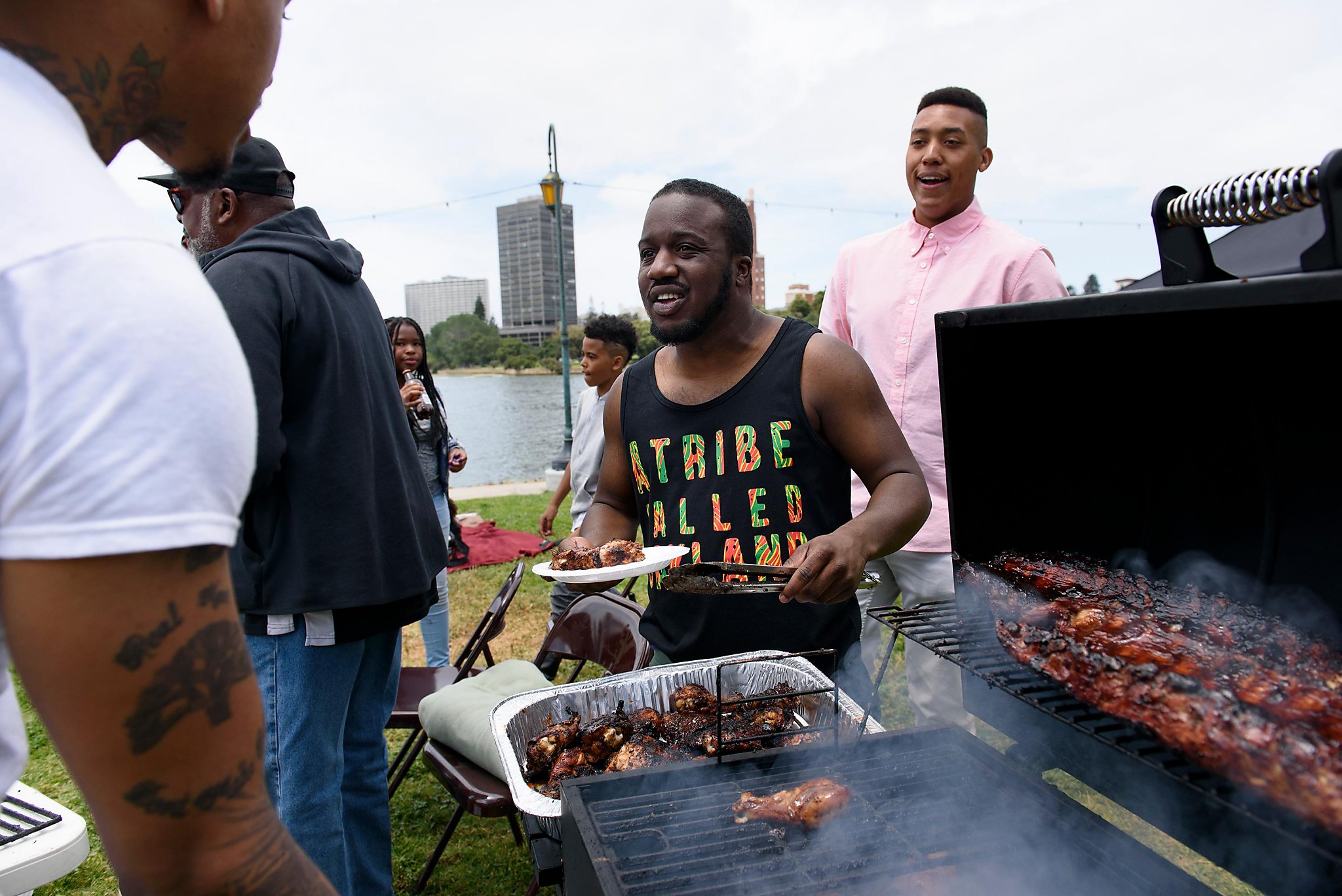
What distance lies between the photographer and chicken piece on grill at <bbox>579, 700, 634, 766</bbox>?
8.04ft

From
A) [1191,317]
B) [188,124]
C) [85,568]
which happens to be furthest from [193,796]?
[1191,317]

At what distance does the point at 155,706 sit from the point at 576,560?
173 cm

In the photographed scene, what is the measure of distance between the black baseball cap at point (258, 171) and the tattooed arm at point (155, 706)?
2.28m

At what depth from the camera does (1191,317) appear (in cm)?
154

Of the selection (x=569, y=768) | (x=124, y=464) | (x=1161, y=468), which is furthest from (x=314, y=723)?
(x=1161, y=468)

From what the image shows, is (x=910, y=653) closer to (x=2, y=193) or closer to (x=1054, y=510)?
(x=1054, y=510)

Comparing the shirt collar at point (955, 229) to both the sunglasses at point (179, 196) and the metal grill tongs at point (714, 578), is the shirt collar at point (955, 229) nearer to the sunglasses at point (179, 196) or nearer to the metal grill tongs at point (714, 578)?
the metal grill tongs at point (714, 578)

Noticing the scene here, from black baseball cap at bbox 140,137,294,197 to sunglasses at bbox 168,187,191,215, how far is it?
0.14 feet

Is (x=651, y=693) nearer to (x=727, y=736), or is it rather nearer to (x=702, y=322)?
(x=727, y=736)

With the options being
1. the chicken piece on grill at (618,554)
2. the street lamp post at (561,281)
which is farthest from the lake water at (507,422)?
the chicken piece on grill at (618,554)

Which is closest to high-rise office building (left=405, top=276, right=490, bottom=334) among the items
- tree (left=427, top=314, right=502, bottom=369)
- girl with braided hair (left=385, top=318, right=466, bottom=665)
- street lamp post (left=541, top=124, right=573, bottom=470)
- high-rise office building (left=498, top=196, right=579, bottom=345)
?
tree (left=427, top=314, right=502, bottom=369)

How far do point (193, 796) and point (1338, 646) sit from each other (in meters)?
1.78

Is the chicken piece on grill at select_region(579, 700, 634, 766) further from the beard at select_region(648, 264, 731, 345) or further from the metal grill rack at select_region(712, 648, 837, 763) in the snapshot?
the beard at select_region(648, 264, 731, 345)

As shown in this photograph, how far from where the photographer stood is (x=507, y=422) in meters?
25.9
